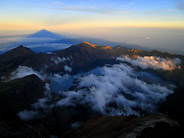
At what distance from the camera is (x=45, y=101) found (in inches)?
5586

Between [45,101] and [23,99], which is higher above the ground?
[23,99]

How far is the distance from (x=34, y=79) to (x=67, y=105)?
46.0m

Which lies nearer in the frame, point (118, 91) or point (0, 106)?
point (0, 106)

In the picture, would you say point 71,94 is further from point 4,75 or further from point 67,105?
point 4,75

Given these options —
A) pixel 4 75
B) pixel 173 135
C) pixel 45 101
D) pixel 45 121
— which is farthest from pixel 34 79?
pixel 173 135

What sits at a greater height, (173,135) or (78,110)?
(173,135)

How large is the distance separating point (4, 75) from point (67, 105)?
3236 inches

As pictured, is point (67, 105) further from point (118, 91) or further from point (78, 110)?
point (118, 91)

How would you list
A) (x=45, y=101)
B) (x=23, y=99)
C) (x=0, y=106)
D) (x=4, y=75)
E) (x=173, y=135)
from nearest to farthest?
(x=173, y=135) < (x=0, y=106) < (x=23, y=99) < (x=45, y=101) < (x=4, y=75)

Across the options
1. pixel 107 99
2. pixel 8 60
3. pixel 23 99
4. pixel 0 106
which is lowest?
pixel 107 99

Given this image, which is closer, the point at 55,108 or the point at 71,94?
the point at 55,108

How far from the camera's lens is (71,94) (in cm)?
18112

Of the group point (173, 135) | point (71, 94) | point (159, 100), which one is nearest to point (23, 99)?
point (71, 94)

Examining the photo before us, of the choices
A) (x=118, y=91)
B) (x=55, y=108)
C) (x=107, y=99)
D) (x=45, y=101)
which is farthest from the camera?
(x=118, y=91)
